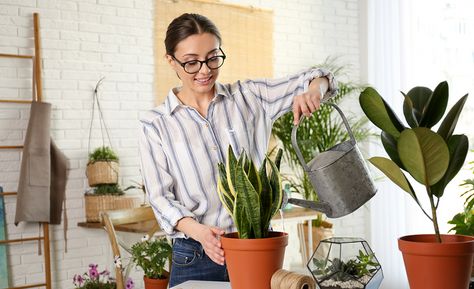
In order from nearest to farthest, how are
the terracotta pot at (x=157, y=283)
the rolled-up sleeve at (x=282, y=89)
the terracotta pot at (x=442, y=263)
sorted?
the terracotta pot at (x=442, y=263), the rolled-up sleeve at (x=282, y=89), the terracotta pot at (x=157, y=283)

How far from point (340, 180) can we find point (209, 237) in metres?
0.38

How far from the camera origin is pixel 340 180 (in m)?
1.71

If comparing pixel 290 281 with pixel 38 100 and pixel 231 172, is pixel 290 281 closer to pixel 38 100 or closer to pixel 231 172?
pixel 231 172

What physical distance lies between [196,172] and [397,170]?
2.60ft

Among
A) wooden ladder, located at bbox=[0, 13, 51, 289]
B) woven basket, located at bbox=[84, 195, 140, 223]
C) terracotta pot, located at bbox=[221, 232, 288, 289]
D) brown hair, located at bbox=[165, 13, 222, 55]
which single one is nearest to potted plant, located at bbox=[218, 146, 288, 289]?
terracotta pot, located at bbox=[221, 232, 288, 289]

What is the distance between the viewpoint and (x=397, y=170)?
1645 mm

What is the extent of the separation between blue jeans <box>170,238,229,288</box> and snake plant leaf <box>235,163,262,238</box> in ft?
1.78

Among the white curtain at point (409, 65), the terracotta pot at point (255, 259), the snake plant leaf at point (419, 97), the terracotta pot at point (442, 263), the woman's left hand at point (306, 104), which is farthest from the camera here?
the white curtain at point (409, 65)

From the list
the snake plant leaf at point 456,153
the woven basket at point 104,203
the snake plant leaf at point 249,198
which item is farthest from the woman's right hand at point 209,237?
the woven basket at point 104,203

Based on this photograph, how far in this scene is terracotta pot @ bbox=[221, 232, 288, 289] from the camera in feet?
5.36

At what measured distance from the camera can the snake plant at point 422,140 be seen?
157 centimetres

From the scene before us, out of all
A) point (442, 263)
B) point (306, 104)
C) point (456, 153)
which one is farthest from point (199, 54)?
point (442, 263)

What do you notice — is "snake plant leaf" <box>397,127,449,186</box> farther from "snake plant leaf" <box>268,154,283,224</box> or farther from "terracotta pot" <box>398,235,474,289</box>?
"snake plant leaf" <box>268,154,283,224</box>

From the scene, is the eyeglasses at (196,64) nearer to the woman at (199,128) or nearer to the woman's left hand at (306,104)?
→ the woman at (199,128)
